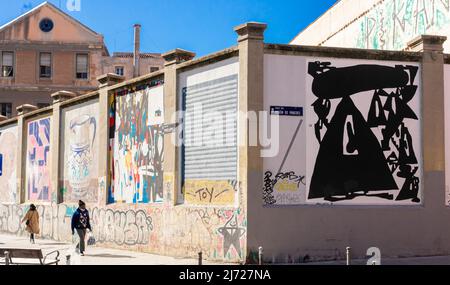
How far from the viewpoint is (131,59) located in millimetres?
56188

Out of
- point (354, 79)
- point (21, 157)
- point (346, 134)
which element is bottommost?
point (21, 157)

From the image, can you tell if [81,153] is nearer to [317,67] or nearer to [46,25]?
[317,67]

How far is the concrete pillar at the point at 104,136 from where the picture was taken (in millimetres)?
22766

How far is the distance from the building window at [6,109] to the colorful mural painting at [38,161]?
1982 centimetres

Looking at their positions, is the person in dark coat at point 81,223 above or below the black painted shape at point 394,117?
below

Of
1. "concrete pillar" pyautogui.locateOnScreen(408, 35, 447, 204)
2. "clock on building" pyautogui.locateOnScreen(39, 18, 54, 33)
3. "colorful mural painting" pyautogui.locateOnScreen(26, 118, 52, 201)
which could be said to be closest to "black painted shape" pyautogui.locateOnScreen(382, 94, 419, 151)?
"concrete pillar" pyautogui.locateOnScreen(408, 35, 447, 204)

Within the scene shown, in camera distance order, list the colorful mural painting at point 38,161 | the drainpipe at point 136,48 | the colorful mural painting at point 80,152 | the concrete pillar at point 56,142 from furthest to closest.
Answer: the drainpipe at point 136,48 → the colorful mural painting at point 38,161 → the concrete pillar at point 56,142 → the colorful mural painting at point 80,152

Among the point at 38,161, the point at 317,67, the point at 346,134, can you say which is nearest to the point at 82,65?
the point at 38,161

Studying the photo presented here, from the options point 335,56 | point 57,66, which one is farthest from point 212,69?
point 57,66

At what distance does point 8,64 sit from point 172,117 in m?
33.1

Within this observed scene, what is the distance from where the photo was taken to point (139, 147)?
841 inches

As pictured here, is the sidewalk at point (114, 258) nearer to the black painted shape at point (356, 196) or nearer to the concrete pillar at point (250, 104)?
the concrete pillar at point (250, 104)

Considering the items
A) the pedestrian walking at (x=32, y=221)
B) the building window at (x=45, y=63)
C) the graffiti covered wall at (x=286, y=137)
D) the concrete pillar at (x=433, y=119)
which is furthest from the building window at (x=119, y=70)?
the concrete pillar at (x=433, y=119)

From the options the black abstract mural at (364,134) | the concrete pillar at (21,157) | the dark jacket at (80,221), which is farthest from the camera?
the concrete pillar at (21,157)
